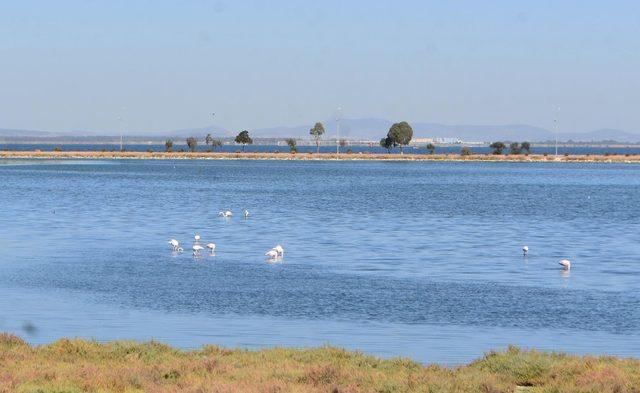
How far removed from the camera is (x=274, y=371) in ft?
63.8

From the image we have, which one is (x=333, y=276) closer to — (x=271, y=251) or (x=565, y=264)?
(x=271, y=251)

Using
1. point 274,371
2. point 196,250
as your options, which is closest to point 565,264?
point 196,250

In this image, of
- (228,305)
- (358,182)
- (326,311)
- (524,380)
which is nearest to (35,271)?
(228,305)

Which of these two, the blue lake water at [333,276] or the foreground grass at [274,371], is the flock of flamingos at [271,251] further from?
the foreground grass at [274,371]

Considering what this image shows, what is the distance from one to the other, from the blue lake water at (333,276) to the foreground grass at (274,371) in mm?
3329

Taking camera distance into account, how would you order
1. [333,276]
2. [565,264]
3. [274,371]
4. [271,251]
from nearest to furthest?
[274,371] → [333,276] → [565,264] → [271,251]

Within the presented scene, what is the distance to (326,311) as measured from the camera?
31.0 m

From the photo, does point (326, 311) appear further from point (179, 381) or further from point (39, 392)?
point (39, 392)

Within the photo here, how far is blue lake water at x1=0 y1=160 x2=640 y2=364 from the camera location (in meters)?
27.5

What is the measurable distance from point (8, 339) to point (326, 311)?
417 inches

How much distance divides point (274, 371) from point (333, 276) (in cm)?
2023

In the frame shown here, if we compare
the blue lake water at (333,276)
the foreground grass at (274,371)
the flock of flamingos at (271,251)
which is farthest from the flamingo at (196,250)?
the foreground grass at (274,371)

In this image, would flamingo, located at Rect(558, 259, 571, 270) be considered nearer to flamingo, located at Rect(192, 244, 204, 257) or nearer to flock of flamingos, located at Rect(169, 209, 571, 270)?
flock of flamingos, located at Rect(169, 209, 571, 270)

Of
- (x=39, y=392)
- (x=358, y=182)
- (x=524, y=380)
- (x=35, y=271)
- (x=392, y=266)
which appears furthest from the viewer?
(x=358, y=182)
